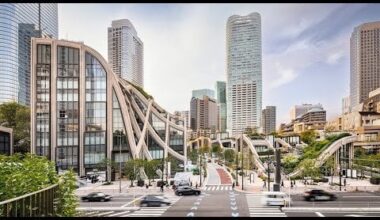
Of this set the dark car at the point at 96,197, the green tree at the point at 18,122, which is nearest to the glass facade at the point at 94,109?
the green tree at the point at 18,122

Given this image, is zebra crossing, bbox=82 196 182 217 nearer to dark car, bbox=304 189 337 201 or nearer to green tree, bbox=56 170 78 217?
green tree, bbox=56 170 78 217

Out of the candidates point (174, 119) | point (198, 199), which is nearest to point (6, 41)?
point (174, 119)

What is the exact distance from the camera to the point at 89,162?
45.5 metres

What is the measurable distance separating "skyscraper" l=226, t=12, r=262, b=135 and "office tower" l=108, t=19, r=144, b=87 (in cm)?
5144

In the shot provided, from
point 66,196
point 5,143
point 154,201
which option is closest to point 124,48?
point 5,143

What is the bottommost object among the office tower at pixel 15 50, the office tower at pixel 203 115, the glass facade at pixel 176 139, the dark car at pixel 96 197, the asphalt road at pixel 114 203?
the asphalt road at pixel 114 203

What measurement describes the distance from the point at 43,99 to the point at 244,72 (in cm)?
8570

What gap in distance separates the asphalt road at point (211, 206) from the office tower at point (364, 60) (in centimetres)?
8884

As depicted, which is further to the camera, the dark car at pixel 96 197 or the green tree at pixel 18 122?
the green tree at pixel 18 122

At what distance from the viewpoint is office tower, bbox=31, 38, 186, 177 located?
1761 inches

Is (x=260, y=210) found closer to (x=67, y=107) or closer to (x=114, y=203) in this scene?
(x=114, y=203)

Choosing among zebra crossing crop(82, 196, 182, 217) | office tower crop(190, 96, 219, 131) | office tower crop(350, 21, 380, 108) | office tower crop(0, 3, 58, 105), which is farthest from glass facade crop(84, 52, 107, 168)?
office tower crop(350, 21, 380, 108)

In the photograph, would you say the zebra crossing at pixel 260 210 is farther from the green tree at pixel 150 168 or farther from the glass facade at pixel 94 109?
the glass facade at pixel 94 109

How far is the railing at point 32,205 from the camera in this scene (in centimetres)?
768
